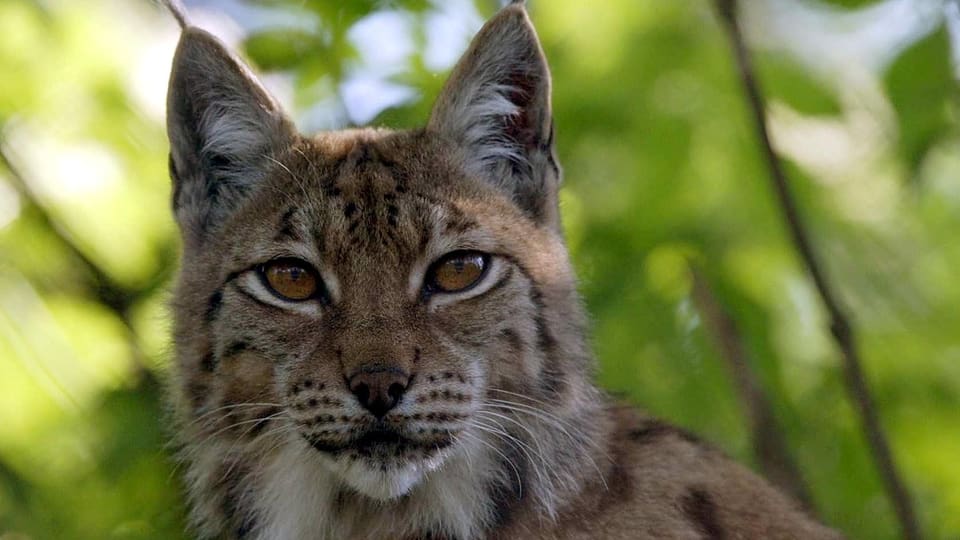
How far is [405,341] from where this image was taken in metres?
5.36

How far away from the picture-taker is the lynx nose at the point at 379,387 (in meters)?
5.20

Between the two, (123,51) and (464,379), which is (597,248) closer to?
(464,379)

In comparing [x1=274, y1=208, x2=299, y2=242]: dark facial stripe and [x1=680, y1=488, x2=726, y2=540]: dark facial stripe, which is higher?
[x1=274, y1=208, x2=299, y2=242]: dark facial stripe

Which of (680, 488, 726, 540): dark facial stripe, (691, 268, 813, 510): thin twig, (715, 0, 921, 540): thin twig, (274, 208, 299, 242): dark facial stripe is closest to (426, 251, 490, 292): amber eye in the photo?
(274, 208, 299, 242): dark facial stripe

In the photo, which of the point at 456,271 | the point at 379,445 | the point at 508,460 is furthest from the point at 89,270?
the point at 508,460

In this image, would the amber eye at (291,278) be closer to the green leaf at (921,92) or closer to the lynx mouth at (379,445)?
the lynx mouth at (379,445)

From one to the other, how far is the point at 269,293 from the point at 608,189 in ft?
7.40

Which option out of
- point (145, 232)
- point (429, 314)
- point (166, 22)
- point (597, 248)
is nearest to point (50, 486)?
point (145, 232)

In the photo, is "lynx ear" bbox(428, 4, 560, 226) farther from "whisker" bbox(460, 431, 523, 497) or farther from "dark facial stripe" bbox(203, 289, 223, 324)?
"dark facial stripe" bbox(203, 289, 223, 324)

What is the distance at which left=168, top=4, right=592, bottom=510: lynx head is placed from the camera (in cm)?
536

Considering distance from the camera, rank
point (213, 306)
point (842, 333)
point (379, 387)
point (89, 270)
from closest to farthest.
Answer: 1. point (379, 387)
2. point (213, 306)
3. point (842, 333)
4. point (89, 270)

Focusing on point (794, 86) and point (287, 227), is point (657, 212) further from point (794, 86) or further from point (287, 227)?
point (287, 227)

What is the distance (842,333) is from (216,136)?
2.93m

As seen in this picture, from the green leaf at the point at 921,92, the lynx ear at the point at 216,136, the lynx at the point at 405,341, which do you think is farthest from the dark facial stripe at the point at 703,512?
the lynx ear at the point at 216,136
